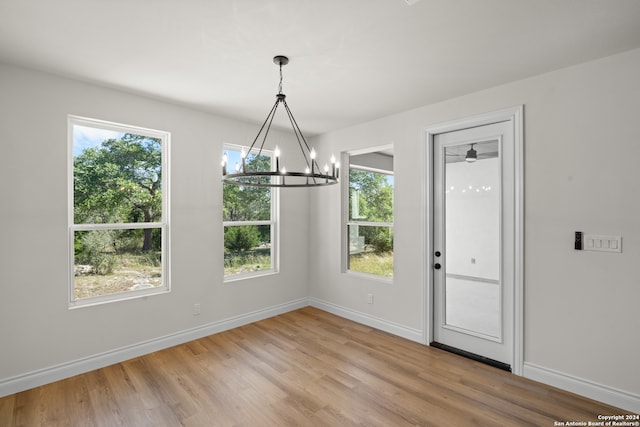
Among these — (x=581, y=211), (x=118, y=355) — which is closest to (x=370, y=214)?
(x=581, y=211)

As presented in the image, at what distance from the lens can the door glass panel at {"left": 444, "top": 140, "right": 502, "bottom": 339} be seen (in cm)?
314

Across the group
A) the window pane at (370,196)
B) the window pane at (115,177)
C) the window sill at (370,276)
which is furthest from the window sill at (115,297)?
the window pane at (370,196)

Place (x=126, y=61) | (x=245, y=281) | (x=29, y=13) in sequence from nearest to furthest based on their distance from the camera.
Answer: (x=29, y=13) → (x=126, y=61) → (x=245, y=281)

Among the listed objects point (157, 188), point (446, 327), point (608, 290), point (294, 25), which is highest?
point (294, 25)

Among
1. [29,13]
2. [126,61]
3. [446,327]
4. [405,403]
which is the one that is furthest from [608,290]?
[29,13]

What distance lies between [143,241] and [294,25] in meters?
2.66

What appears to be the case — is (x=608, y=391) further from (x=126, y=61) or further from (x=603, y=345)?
(x=126, y=61)

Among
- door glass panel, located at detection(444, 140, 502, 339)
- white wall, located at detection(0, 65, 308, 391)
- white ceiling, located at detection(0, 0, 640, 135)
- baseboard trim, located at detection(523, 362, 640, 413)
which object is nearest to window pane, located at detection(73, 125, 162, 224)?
white wall, located at detection(0, 65, 308, 391)

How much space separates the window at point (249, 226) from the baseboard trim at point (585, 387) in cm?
318

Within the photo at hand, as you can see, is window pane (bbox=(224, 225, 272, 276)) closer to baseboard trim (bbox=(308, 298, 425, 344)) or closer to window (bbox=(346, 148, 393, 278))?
baseboard trim (bbox=(308, 298, 425, 344))

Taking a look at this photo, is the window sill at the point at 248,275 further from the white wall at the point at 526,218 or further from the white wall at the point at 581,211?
the white wall at the point at 581,211

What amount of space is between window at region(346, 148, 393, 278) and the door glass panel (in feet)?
2.53

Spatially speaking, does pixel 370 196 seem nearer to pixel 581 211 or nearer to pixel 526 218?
pixel 526 218

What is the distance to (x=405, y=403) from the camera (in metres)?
2.46
